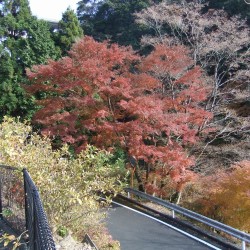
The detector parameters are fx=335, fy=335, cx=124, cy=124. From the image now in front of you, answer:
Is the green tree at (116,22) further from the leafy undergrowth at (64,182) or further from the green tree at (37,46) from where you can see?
the leafy undergrowth at (64,182)

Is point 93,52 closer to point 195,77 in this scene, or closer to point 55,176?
point 195,77

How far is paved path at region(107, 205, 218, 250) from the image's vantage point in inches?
321

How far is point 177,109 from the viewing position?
12.7 m

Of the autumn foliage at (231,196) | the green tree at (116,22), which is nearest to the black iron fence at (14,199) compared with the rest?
the autumn foliage at (231,196)

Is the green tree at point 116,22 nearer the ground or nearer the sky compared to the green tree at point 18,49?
nearer the sky

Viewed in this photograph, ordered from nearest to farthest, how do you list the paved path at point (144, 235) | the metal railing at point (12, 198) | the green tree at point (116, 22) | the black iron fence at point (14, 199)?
the black iron fence at point (14, 199) → the metal railing at point (12, 198) → the paved path at point (144, 235) → the green tree at point (116, 22)

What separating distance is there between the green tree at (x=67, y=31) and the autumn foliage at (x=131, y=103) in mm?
9157

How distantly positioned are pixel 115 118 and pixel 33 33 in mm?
11205

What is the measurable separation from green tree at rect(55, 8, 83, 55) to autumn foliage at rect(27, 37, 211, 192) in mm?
9157

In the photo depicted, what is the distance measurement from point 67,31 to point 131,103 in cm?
1327

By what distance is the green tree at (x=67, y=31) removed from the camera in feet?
73.2

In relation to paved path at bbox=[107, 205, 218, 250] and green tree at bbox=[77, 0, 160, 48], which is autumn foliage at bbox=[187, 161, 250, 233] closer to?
paved path at bbox=[107, 205, 218, 250]

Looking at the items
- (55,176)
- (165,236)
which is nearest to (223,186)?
(165,236)

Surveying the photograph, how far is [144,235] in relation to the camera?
9.00m
